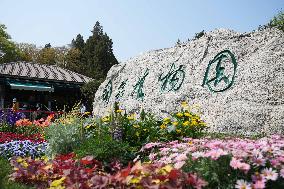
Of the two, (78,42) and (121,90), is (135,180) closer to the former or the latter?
(121,90)

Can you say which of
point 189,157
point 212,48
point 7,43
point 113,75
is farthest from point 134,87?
point 7,43

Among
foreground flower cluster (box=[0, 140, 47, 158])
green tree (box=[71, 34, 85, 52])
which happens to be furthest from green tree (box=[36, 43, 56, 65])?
foreground flower cluster (box=[0, 140, 47, 158])

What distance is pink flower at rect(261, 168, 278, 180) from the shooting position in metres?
3.19

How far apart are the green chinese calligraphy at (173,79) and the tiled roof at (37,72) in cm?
1651

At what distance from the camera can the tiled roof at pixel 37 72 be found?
26.2 m

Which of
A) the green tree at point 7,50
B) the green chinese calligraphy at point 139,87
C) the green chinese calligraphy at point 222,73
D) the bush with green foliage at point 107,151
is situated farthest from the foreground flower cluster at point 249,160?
the green tree at point 7,50

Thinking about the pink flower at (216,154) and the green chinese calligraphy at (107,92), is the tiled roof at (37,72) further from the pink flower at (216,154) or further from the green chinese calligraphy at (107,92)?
the pink flower at (216,154)

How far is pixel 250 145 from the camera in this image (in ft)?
12.2

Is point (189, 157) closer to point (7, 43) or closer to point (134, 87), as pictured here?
point (134, 87)

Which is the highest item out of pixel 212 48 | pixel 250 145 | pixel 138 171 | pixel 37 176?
pixel 212 48

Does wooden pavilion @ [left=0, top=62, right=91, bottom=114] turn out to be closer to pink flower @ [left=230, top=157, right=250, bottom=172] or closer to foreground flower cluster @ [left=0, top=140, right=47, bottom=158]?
foreground flower cluster @ [left=0, top=140, right=47, bottom=158]

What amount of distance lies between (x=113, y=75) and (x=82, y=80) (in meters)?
14.9

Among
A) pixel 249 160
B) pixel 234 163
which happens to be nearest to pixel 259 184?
pixel 234 163

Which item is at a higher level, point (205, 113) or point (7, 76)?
point (7, 76)
